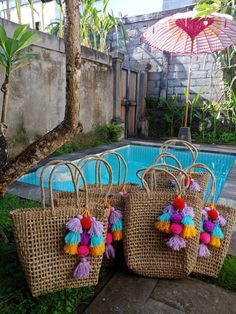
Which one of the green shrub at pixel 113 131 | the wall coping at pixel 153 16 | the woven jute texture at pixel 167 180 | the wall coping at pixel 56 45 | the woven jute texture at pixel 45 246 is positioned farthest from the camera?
the wall coping at pixel 153 16

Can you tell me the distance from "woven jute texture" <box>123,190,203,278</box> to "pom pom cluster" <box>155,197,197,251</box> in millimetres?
46

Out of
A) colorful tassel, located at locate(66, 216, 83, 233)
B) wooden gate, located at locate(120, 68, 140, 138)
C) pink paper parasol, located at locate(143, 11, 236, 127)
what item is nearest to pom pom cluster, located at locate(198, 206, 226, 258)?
colorful tassel, located at locate(66, 216, 83, 233)

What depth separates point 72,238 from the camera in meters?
0.98

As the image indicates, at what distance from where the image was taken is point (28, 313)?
98 centimetres

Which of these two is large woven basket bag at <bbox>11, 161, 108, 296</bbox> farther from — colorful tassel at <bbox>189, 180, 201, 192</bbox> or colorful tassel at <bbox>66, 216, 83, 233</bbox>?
colorful tassel at <bbox>189, 180, 201, 192</bbox>

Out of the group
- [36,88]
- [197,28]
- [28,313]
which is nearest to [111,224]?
[28,313]

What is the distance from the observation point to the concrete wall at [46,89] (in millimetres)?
3721

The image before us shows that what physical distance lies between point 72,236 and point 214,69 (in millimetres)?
6591

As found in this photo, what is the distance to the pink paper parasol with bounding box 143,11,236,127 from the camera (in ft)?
14.8

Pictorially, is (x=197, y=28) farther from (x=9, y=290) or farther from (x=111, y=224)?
(x=9, y=290)

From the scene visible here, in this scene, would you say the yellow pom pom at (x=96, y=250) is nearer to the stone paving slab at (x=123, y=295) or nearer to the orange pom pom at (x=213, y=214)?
the stone paving slab at (x=123, y=295)

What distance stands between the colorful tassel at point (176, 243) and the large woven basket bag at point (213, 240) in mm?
155

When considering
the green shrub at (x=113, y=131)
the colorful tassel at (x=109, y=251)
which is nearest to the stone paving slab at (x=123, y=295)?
the colorful tassel at (x=109, y=251)

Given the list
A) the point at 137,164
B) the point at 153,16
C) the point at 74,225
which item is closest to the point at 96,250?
the point at 74,225
